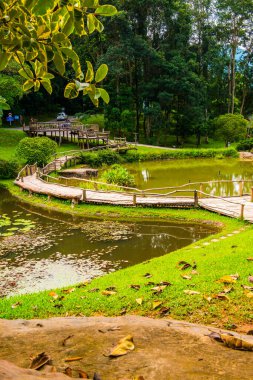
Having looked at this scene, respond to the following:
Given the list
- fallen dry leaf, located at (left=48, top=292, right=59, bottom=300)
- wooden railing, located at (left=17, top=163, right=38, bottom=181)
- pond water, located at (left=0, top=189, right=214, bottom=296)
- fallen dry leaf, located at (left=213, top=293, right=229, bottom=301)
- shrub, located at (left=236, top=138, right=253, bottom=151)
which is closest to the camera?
fallen dry leaf, located at (left=213, top=293, right=229, bottom=301)

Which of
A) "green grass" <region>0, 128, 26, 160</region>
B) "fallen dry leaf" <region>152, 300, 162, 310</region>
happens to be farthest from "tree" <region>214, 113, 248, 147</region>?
"fallen dry leaf" <region>152, 300, 162, 310</region>

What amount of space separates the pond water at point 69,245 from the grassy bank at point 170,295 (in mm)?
1624

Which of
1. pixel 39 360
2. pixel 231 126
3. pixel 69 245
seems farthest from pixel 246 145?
pixel 39 360

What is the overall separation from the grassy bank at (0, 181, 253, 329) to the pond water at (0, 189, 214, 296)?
1.62m

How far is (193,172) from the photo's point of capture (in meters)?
28.7

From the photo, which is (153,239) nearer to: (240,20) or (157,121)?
(157,121)

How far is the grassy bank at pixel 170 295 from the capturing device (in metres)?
5.64

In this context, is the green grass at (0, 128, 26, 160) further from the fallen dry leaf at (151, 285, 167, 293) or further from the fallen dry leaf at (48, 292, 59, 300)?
the fallen dry leaf at (151, 285, 167, 293)

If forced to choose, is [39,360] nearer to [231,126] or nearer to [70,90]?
[70,90]

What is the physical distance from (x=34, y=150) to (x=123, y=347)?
979 inches

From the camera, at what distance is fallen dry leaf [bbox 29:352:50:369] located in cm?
268

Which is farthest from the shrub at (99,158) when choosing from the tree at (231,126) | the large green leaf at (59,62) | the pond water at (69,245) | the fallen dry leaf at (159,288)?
the large green leaf at (59,62)

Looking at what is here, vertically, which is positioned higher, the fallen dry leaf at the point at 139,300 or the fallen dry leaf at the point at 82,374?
the fallen dry leaf at the point at 82,374

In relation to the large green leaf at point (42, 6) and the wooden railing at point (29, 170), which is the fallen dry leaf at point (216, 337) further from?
the wooden railing at point (29, 170)
